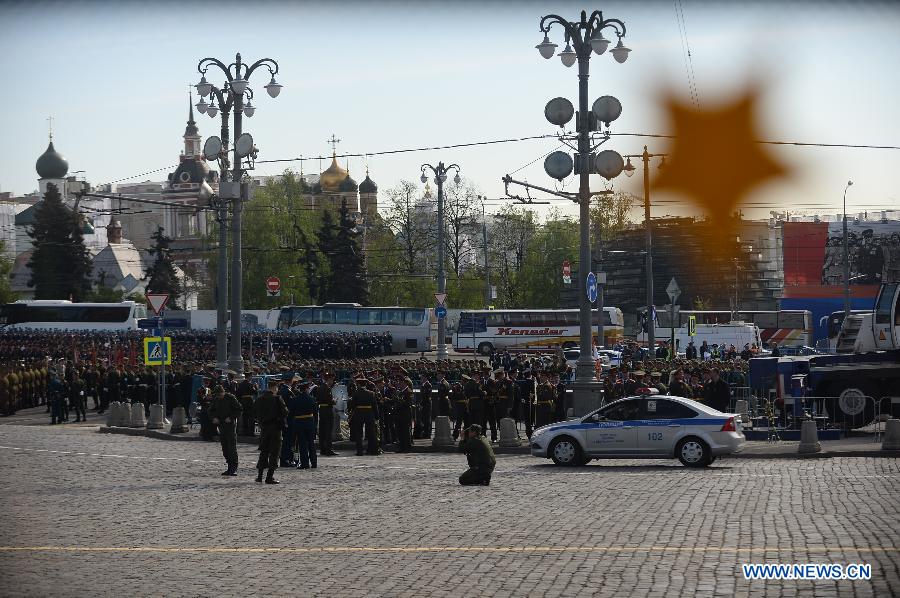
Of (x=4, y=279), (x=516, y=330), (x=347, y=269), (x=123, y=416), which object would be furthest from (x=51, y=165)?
(x=123, y=416)

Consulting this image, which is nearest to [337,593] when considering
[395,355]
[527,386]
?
[527,386]

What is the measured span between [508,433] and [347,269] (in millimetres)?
72393

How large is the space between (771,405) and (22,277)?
131m

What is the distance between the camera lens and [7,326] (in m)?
82.9

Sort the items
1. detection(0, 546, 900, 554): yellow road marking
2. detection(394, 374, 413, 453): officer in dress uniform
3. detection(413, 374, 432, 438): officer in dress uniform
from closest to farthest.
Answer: detection(0, 546, 900, 554): yellow road marking → detection(394, 374, 413, 453): officer in dress uniform → detection(413, 374, 432, 438): officer in dress uniform

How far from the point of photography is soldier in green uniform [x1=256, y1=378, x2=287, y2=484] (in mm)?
21000

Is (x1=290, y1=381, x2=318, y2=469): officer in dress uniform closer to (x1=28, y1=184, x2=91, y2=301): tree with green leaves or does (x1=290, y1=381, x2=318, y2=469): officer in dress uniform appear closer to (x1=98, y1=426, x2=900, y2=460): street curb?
(x1=98, y1=426, x2=900, y2=460): street curb

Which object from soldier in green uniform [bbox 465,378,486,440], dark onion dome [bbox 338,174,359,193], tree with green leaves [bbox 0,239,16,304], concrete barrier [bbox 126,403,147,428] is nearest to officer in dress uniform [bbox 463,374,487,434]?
soldier in green uniform [bbox 465,378,486,440]

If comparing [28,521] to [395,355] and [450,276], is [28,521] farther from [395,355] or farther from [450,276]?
[450,276]

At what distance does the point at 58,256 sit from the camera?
104 meters

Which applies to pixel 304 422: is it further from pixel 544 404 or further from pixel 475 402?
pixel 544 404

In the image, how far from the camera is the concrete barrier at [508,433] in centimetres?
2750

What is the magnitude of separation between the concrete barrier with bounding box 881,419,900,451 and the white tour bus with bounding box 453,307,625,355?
56.7 metres

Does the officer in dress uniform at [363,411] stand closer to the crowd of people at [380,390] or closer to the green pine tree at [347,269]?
the crowd of people at [380,390]
